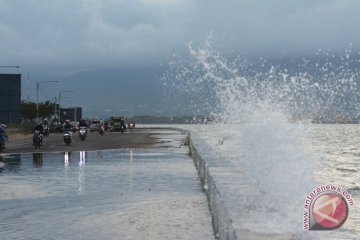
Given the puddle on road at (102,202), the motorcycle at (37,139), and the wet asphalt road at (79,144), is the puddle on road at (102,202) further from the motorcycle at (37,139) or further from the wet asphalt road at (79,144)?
the motorcycle at (37,139)

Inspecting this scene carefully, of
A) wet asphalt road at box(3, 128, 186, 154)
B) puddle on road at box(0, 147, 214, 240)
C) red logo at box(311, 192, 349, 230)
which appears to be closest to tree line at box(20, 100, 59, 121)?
wet asphalt road at box(3, 128, 186, 154)

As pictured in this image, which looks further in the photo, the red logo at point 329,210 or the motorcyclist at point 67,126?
the motorcyclist at point 67,126

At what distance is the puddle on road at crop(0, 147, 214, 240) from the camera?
40.0ft

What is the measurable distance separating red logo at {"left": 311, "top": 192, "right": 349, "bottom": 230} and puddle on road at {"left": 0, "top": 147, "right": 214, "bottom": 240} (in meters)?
3.22

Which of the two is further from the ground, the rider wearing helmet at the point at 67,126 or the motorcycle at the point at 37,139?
the rider wearing helmet at the point at 67,126

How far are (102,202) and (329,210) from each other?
8223 millimetres

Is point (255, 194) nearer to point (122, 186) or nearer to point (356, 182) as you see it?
point (122, 186)

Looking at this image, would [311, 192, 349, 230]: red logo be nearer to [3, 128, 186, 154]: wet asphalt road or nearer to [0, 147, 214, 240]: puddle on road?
[0, 147, 214, 240]: puddle on road

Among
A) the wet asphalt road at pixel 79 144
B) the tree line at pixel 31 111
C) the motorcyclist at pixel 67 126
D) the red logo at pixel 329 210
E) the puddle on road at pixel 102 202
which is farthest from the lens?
the tree line at pixel 31 111

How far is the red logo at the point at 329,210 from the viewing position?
8609 millimetres

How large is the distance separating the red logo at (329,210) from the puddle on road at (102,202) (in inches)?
127

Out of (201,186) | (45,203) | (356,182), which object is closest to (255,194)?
(201,186)

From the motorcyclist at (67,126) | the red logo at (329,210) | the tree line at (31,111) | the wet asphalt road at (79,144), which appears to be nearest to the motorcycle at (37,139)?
the wet asphalt road at (79,144)

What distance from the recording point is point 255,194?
53.4 ft
